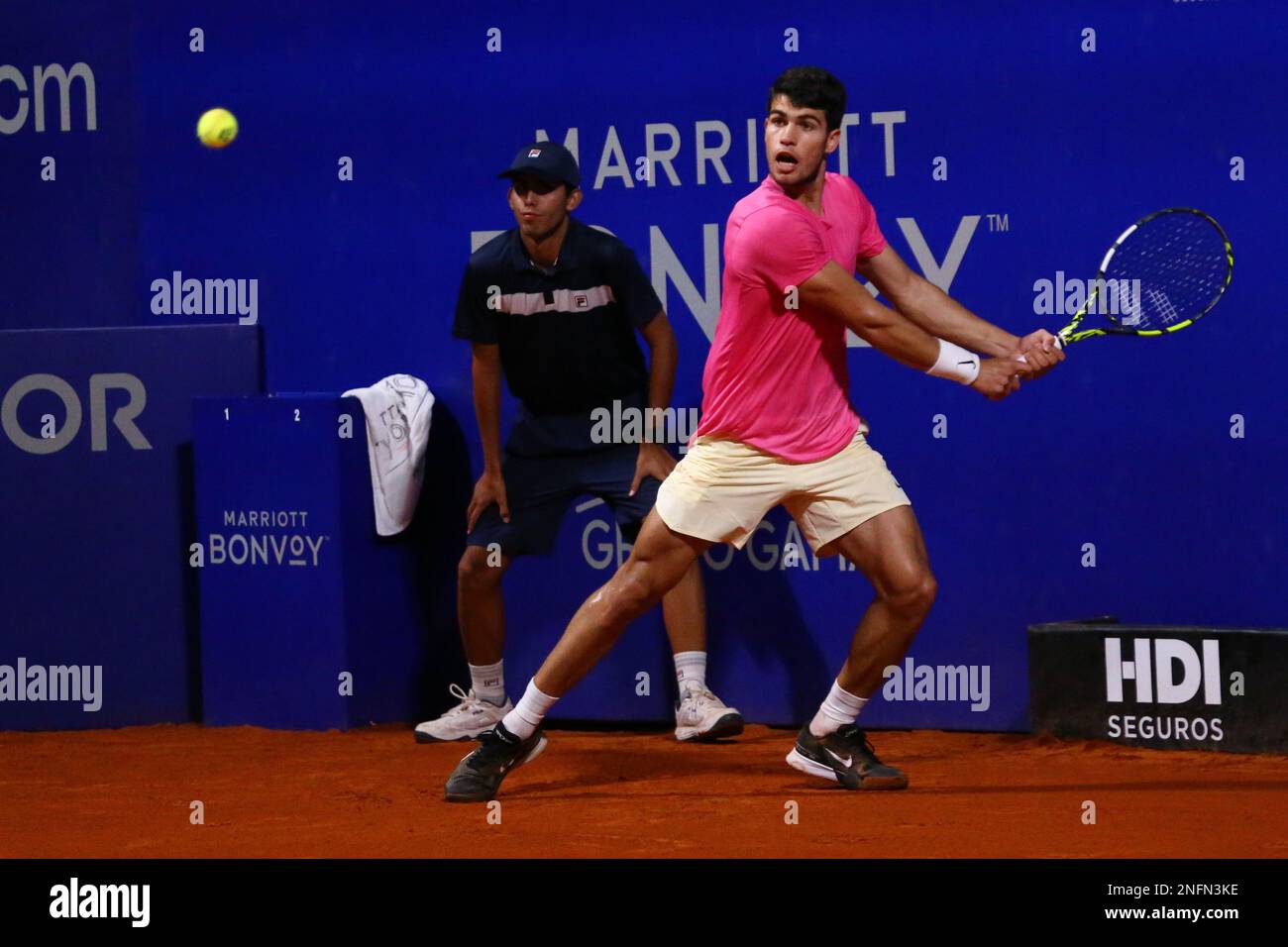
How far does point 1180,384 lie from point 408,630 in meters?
2.64

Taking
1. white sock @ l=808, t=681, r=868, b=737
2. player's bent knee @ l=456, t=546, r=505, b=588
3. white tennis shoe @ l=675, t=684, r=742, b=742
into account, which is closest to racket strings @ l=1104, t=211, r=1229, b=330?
white sock @ l=808, t=681, r=868, b=737

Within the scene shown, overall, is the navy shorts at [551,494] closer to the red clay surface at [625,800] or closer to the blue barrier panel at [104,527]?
the red clay surface at [625,800]

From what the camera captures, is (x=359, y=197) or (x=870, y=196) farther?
(x=359, y=197)

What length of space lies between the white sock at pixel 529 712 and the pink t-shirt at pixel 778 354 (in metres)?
0.80

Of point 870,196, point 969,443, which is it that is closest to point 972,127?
point 870,196

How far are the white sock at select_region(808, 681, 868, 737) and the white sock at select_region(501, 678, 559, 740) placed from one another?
72cm

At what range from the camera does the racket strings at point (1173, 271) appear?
5.05 meters

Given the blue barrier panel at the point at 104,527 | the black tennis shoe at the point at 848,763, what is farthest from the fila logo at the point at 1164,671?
the blue barrier panel at the point at 104,527

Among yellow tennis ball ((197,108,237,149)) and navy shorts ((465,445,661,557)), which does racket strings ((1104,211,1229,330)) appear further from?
yellow tennis ball ((197,108,237,149))

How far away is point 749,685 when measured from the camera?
612 cm

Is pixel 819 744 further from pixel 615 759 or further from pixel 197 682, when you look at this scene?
pixel 197 682

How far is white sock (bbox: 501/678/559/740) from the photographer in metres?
4.84

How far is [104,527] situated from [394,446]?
1067 mm

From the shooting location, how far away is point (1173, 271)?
5.10m
